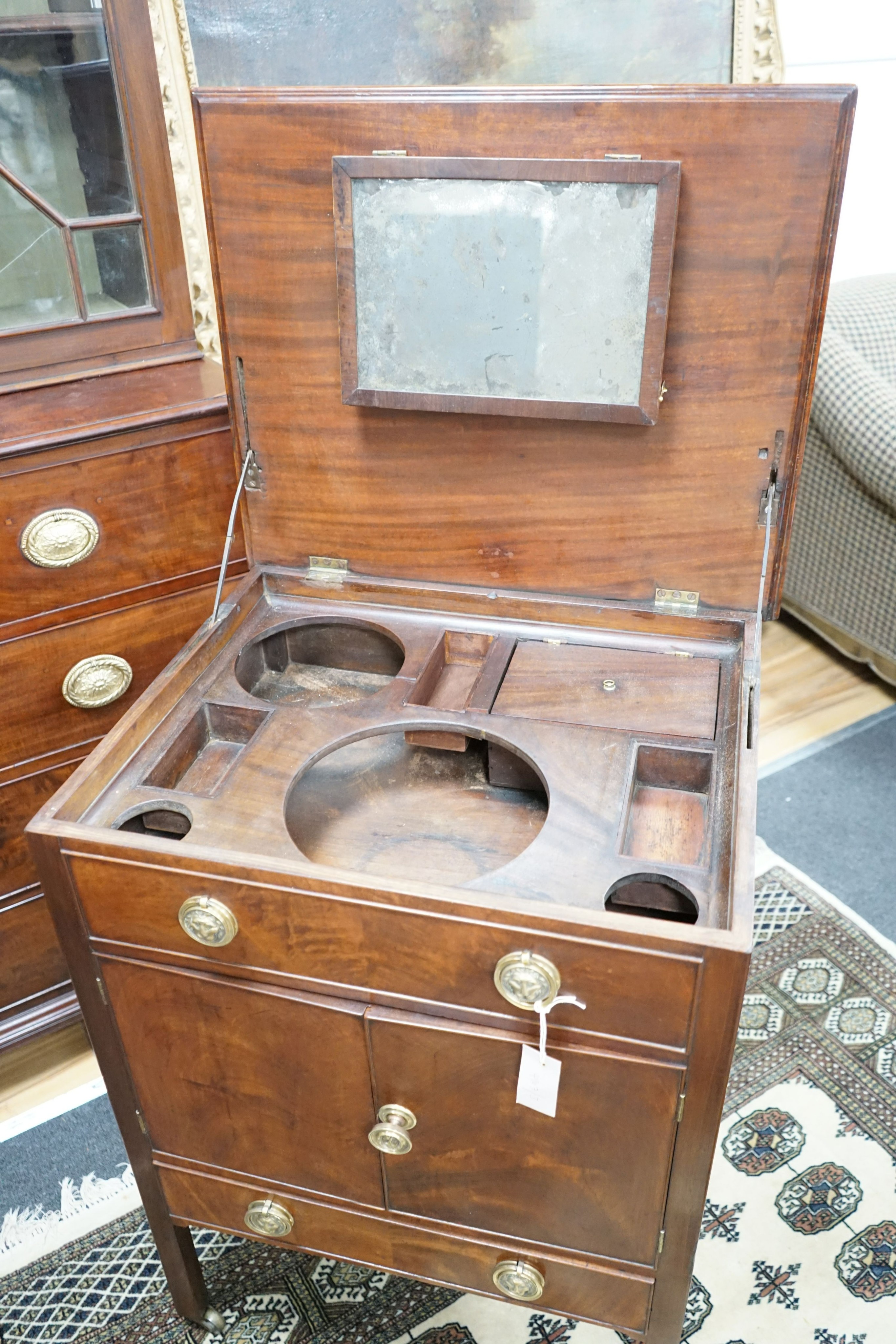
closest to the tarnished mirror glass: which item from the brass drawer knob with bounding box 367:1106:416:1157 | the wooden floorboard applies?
the brass drawer knob with bounding box 367:1106:416:1157

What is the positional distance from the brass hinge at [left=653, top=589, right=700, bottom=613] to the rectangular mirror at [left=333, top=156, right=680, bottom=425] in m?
0.22

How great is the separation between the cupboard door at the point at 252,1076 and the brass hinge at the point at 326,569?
1.73 feet

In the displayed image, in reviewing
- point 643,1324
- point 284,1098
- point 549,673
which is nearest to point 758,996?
point 643,1324

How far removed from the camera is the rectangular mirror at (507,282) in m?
1.05

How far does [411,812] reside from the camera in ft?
3.96

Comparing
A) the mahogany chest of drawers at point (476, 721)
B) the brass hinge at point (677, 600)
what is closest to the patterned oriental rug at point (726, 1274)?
the mahogany chest of drawers at point (476, 721)

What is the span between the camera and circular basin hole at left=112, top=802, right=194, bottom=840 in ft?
3.36

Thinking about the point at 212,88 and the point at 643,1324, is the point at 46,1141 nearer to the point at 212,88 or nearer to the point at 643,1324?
the point at 643,1324

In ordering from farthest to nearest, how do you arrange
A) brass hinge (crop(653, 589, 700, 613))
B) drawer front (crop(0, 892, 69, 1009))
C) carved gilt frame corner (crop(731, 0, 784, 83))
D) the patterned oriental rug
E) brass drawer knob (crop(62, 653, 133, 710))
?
carved gilt frame corner (crop(731, 0, 784, 83))
drawer front (crop(0, 892, 69, 1009))
brass drawer knob (crop(62, 653, 133, 710))
the patterned oriental rug
brass hinge (crop(653, 589, 700, 613))

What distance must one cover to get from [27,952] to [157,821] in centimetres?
68

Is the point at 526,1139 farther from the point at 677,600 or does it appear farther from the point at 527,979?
the point at 677,600

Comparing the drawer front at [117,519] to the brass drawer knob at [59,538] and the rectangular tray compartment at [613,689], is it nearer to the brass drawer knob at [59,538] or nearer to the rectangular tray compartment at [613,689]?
the brass drawer knob at [59,538]

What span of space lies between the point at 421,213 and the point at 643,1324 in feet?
3.78

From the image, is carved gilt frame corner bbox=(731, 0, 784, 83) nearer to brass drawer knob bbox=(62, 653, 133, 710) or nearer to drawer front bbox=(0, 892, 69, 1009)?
brass drawer knob bbox=(62, 653, 133, 710)
